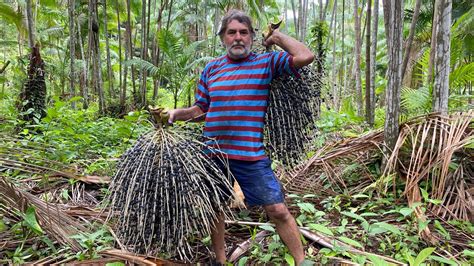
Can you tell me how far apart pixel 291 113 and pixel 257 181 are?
0.42m

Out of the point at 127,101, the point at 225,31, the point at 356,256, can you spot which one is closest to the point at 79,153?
the point at 225,31

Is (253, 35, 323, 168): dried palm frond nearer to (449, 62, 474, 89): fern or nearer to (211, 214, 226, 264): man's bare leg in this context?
(211, 214, 226, 264): man's bare leg

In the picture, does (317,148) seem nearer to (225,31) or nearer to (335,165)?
(335,165)

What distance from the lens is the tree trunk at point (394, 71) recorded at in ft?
8.59

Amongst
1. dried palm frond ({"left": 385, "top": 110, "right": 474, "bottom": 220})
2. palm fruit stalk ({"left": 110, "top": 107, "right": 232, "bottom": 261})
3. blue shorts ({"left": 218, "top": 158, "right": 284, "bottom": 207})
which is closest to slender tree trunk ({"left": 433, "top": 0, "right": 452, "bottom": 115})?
dried palm frond ({"left": 385, "top": 110, "right": 474, "bottom": 220})

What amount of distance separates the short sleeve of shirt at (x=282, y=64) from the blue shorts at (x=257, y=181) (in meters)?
0.48

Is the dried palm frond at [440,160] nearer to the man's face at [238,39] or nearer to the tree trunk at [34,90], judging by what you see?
the man's face at [238,39]

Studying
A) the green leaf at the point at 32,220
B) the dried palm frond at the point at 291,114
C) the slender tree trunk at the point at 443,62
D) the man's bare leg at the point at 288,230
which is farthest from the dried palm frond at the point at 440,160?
the green leaf at the point at 32,220

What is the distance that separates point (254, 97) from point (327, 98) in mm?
720

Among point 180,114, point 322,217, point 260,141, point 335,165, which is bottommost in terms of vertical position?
point 322,217

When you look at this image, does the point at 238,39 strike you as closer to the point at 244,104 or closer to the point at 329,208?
the point at 244,104

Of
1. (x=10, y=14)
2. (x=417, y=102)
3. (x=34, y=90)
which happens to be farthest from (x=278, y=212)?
(x=10, y=14)

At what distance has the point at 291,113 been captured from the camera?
2129mm

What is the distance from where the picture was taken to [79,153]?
395 cm
